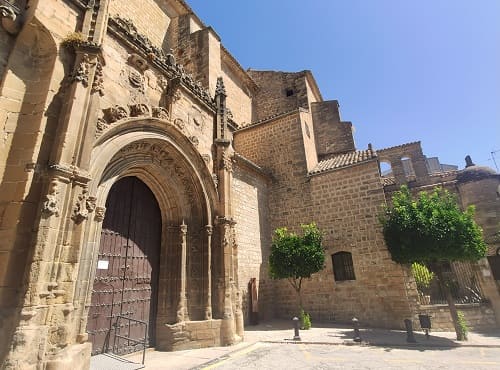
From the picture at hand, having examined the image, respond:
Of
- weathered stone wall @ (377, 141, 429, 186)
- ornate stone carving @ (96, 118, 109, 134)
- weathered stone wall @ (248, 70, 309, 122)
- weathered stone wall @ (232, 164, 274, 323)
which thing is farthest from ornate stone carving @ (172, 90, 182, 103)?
weathered stone wall @ (377, 141, 429, 186)

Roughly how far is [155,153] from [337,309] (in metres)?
8.98

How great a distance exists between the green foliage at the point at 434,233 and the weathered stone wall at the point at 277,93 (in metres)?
11.1

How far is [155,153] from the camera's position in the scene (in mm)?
6797

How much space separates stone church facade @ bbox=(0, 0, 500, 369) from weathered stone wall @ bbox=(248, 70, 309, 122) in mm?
4587

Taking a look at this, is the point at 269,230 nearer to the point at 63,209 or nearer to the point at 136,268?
the point at 136,268

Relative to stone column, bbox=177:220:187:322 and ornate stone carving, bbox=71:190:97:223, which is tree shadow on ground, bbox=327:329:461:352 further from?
ornate stone carving, bbox=71:190:97:223

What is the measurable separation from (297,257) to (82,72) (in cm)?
795

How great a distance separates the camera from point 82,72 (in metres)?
4.68

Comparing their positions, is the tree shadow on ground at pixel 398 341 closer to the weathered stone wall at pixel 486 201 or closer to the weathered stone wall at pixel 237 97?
the weathered stone wall at pixel 486 201

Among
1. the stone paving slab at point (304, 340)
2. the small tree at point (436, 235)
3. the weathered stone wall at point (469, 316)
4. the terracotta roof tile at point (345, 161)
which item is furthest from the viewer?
the terracotta roof tile at point (345, 161)

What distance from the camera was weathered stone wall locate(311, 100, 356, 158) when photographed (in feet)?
58.9

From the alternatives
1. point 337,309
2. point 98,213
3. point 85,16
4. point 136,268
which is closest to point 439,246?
point 337,309

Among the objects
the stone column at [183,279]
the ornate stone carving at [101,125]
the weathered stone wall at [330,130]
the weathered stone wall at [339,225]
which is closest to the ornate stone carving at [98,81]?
the ornate stone carving at [101,125]

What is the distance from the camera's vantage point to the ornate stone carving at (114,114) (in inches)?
211
